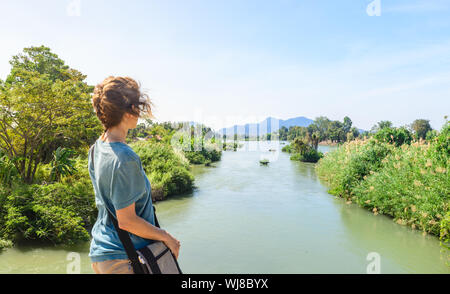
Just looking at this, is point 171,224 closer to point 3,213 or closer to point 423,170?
point 3,213

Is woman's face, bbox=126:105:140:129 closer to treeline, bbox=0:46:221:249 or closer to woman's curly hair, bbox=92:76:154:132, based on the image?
woman's curly hair, bbox=92:76:154:132

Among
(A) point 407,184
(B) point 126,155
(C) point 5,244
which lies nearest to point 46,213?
(C) point 5,244

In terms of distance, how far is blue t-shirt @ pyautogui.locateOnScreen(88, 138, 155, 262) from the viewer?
1.24 meters

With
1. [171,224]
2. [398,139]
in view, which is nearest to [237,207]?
[171,224]

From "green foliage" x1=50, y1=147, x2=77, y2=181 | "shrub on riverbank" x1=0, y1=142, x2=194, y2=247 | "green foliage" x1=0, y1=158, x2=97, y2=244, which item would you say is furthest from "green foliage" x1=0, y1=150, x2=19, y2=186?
"green foliage" x1=0, y1=158, x2=97, y2=244

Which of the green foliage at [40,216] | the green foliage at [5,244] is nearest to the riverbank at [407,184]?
the green foliage at [40,216]

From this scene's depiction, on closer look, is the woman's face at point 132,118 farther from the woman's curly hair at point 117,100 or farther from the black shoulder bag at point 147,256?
the black shoulder bag at point 147,256

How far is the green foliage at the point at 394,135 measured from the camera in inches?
424

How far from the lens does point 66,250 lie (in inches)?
199

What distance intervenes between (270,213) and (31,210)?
18.5 feet

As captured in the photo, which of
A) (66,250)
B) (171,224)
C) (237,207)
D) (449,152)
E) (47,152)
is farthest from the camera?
(47,152)

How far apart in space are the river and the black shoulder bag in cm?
355

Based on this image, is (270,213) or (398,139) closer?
(270,213)

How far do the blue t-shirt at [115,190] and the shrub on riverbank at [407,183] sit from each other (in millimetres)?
5047
